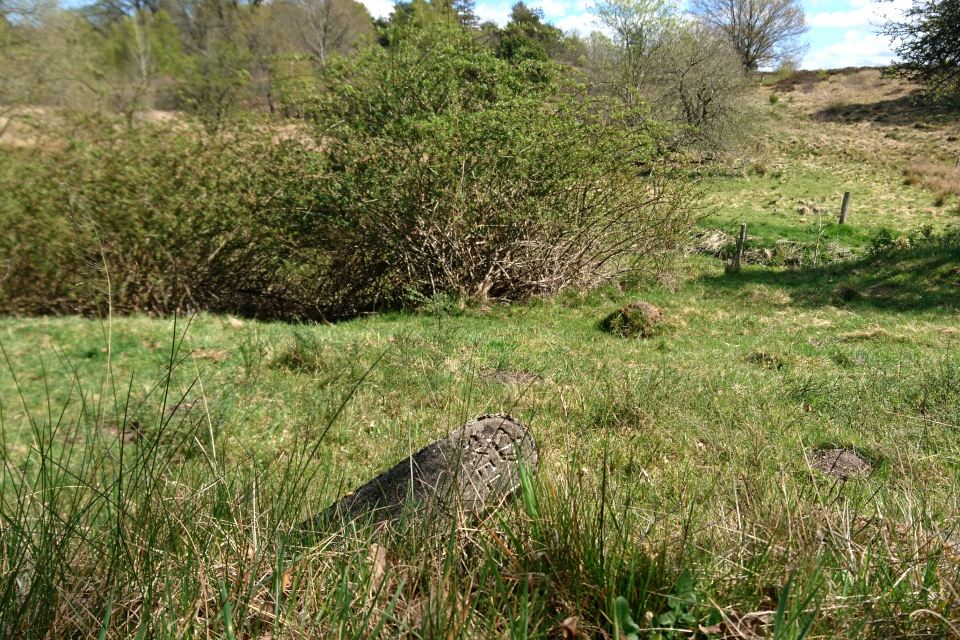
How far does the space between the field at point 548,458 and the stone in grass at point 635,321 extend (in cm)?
24

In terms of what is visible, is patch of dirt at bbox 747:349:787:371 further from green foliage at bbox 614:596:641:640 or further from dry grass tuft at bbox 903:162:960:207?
dry grass tuft at bbox 903:162:960:207

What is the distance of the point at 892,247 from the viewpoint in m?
15.0

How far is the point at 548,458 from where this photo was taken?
267cm

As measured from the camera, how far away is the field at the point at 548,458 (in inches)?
64.9

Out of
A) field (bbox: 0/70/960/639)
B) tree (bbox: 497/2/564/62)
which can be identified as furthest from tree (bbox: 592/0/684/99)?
field (bbox: 0/70/960/639)

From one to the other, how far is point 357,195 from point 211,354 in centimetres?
475

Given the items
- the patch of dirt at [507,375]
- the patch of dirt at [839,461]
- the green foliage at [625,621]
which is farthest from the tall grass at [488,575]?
the patch of dirt at [507,375]

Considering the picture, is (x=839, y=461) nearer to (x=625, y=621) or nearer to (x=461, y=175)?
(x=625, y=621)

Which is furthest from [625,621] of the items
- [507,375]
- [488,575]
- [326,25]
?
[326,25]

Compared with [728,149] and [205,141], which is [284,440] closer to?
[205,141]

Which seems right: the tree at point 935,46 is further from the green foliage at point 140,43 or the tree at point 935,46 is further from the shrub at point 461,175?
the green foliage at point 140,43

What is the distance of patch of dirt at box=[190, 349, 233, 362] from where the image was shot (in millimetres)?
7289

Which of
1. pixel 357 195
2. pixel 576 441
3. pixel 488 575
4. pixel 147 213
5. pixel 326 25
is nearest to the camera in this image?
pixel 488 575

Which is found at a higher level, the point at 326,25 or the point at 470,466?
the point at 326,25
